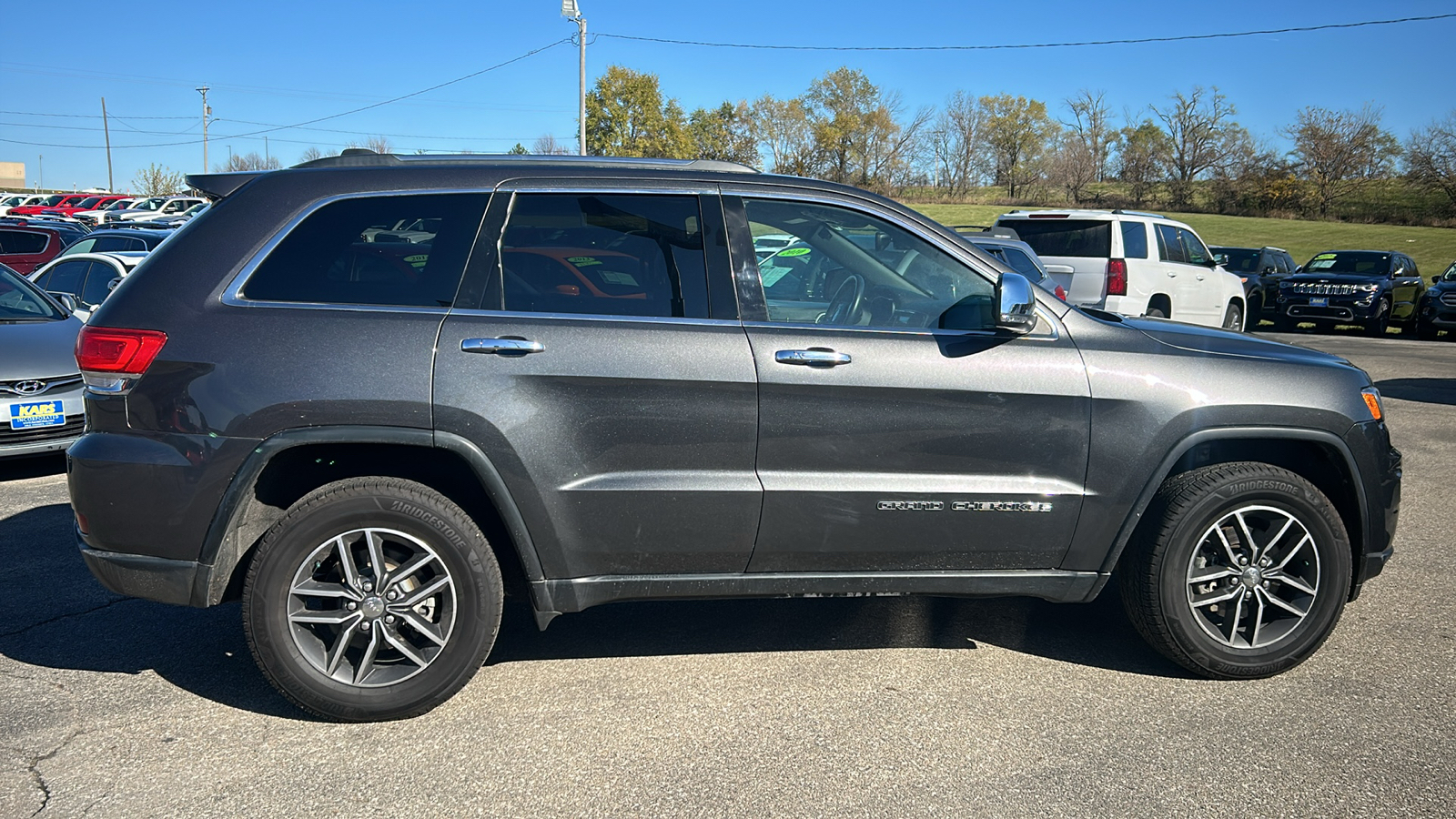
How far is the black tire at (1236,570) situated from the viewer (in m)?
3.90

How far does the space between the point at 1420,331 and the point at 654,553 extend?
22621mm

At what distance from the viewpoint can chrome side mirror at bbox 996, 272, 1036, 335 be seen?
11.9 feet

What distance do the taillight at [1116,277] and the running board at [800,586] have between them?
10415 mm

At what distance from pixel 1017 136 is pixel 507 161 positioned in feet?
270

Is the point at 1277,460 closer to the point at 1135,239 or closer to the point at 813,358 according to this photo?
the point at 813,358

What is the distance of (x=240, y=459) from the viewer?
11.2 ft

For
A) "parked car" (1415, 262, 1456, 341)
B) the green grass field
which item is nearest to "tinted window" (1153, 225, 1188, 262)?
"parked car" (1415, 262, 1456, 341)

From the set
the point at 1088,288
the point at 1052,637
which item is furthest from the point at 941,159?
the point at 1052,637

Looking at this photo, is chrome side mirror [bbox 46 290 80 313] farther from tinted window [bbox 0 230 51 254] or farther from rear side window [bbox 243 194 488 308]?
tinted window [bbox 0 230 51 254]

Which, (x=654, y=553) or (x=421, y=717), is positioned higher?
(x=654, y=553)

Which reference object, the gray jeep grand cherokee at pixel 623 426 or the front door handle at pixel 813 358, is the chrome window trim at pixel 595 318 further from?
the front door handle at pixel 813 358

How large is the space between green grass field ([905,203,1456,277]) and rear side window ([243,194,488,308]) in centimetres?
3771

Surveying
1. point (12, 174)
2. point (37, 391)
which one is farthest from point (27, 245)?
point (12, 174)

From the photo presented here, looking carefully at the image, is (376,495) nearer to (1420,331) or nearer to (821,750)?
(821,750)
